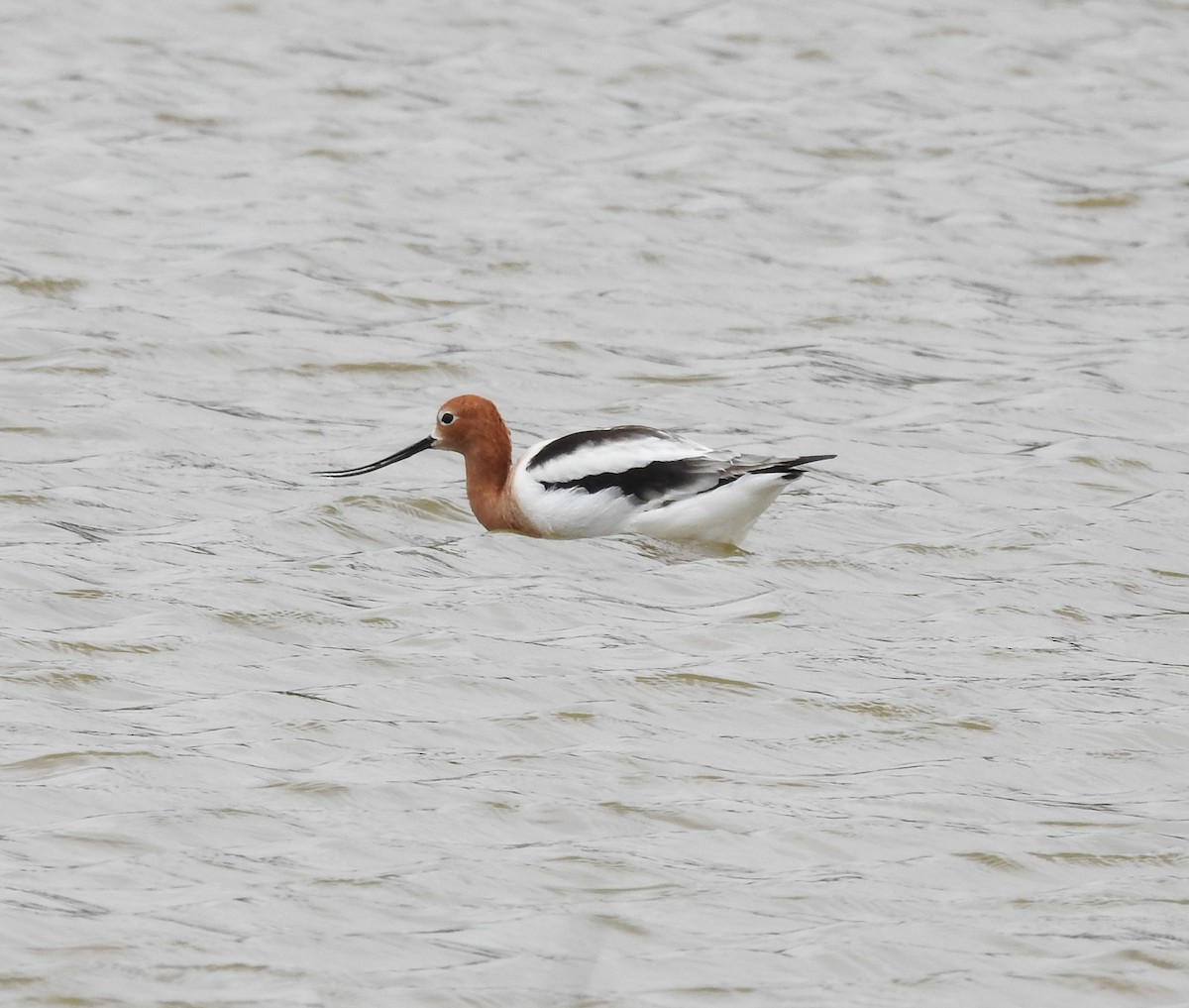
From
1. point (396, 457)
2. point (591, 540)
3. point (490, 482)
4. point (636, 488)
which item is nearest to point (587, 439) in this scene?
point (636, 488)

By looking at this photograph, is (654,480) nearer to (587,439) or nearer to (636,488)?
(636,488)

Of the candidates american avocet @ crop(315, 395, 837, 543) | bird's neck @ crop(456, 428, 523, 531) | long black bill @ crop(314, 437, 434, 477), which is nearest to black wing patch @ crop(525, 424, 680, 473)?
american avocet @ crop(315, 395, 837, 543)

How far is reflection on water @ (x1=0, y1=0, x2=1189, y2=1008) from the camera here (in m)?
6.68

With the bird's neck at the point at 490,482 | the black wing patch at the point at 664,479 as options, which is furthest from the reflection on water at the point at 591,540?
the black wing patch at the point at 664,479

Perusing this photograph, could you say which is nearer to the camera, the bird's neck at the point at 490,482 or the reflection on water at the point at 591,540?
the reflection on water at the point at 591,540

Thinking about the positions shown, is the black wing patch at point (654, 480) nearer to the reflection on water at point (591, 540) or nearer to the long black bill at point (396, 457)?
the reflection on water at point (591, 540)

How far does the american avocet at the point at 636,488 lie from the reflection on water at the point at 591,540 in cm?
20

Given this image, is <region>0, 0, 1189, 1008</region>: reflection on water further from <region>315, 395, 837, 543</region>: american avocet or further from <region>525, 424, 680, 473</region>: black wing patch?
<region>525, 424, 680, 473</region>: black wing patch

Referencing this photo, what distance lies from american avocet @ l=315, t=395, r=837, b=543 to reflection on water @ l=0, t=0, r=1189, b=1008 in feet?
0.64

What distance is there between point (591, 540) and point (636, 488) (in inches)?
13.8

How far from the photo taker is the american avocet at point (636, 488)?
10078 mm

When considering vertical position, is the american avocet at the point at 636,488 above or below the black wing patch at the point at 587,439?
below

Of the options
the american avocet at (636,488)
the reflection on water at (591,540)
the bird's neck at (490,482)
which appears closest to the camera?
the reflection on water at (591,540)

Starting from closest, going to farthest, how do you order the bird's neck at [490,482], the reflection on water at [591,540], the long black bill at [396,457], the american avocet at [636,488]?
the reflection on water at [591,540]
the american avocet at [636,488]
the bird's neck at [490,482]
the long black bill at [396,457]
